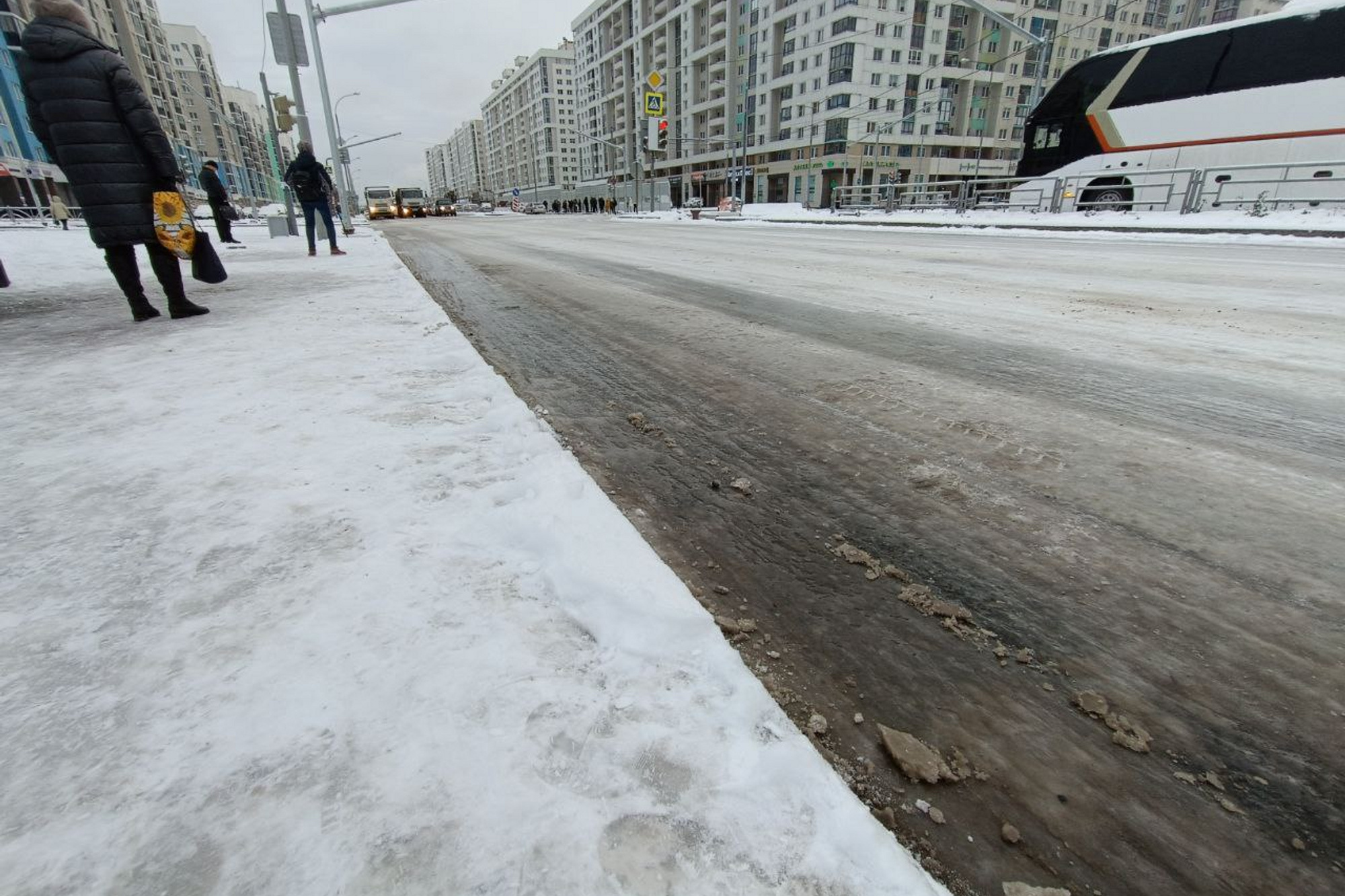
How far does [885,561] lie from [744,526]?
421 millimetres

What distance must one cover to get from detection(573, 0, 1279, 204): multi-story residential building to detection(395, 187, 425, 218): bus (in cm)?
1345

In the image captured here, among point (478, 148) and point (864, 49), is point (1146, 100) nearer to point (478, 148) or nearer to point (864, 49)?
point (864, 49)

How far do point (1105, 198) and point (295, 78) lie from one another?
22.1 m

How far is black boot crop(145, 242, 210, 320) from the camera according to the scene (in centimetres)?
464

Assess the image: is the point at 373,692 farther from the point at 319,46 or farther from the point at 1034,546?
the point at 319,46

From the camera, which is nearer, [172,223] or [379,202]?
[172,223]

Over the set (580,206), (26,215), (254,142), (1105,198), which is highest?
(254,142)

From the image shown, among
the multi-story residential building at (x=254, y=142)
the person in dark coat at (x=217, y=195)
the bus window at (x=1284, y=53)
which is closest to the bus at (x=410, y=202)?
the person in dark coat at (x=217, y=195)

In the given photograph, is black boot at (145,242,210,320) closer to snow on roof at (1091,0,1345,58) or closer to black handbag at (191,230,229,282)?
black handbag at (191,230,229,282)

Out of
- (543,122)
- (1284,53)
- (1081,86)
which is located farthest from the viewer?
(543,122)

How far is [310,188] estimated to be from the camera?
413 inches

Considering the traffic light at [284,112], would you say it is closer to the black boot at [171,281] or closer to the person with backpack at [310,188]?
the person with backpack at [310,188]

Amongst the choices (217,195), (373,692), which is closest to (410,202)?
(217,195)

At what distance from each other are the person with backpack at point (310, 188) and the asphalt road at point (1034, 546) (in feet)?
26.8
